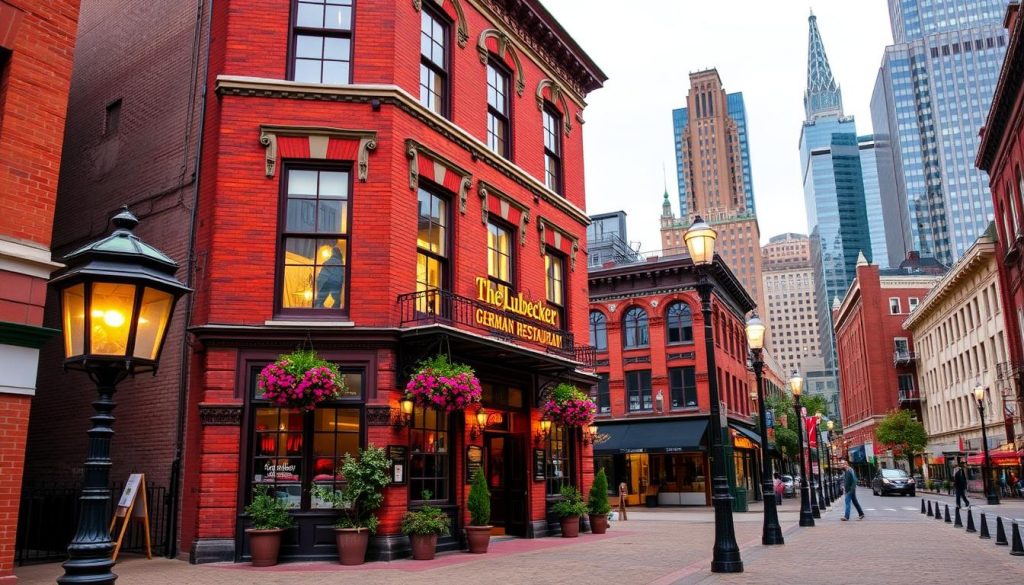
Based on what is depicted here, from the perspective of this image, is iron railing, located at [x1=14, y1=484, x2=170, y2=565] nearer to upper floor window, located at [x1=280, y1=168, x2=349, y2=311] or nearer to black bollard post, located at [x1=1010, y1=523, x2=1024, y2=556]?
upper floor window, located at [x1=280, y1=168, x2=349, y2=311]

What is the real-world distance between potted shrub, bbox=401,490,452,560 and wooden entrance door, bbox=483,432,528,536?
420cm

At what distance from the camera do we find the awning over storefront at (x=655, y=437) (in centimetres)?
3775

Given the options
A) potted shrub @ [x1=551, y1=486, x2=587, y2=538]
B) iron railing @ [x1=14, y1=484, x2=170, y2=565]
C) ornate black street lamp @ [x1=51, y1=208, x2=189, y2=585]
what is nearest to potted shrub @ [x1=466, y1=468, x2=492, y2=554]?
potted shrub @ [x1=551, y1=486, x2=587, y2=538]

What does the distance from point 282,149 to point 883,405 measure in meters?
83.4

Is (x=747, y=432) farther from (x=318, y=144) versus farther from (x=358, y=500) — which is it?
(x=318, y=144)

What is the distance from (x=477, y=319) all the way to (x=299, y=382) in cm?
447

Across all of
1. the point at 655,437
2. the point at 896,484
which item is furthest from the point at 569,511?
the point at 896,484

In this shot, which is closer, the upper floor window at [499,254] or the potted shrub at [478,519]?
the potted shrub at [478,519]

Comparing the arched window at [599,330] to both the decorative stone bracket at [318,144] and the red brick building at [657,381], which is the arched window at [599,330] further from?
the decorative stone bracket at [318,144]

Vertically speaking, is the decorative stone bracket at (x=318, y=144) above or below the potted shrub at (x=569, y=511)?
above

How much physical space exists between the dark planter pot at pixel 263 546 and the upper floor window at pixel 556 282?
394 inches

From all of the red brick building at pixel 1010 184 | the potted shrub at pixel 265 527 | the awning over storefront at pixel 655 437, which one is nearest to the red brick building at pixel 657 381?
the awning over storefront at pixel 655 437

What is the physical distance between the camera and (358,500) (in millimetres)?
13477

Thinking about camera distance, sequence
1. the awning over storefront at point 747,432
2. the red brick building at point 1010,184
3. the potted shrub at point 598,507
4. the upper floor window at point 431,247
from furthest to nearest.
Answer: the awning over storefront at point 747,432 → the red brick building at point 1010,184 → the potted shrub at point 598,507 → the upper floor window at point 431,247
